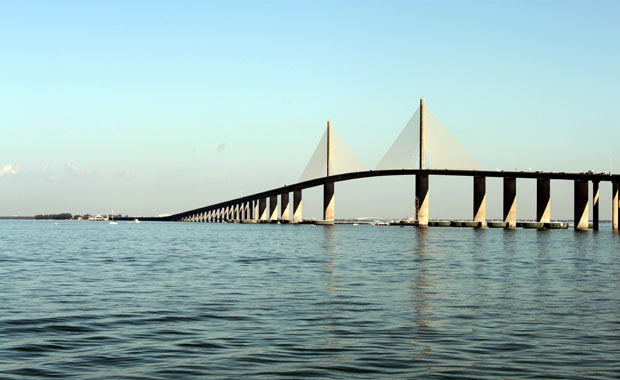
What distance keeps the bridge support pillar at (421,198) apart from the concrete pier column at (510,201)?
16301mm

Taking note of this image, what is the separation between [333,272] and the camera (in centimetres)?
3472

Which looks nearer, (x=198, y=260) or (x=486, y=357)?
(x=486, y=357)

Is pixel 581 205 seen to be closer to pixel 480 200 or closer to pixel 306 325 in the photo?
pixel 480 200

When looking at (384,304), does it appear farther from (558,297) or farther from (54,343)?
(54,343)

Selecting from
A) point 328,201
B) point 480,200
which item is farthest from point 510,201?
point 328,201

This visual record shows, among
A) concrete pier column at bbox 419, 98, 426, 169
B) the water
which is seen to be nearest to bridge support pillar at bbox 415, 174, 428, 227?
concrete pier column at bbox 419, 98, 426, 169

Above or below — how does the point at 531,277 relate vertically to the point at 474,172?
below

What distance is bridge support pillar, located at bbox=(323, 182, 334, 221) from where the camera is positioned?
18000cm

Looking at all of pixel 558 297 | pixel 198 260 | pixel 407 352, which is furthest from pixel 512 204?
pixel 407 352

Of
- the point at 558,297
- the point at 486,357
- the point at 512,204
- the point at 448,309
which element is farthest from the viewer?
the point at 512,204

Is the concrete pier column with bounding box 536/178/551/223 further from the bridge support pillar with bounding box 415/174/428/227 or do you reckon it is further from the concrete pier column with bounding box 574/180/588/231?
the bridge support pillar with bounding box 415/174/428/227

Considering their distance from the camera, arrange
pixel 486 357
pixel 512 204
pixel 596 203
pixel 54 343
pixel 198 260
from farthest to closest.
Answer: pixel 512 204, pixel 596 203, pixel 198 260, pixel 54 343, pixel 486 357

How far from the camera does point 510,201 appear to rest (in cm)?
15512

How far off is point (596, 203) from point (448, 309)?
13469cm
